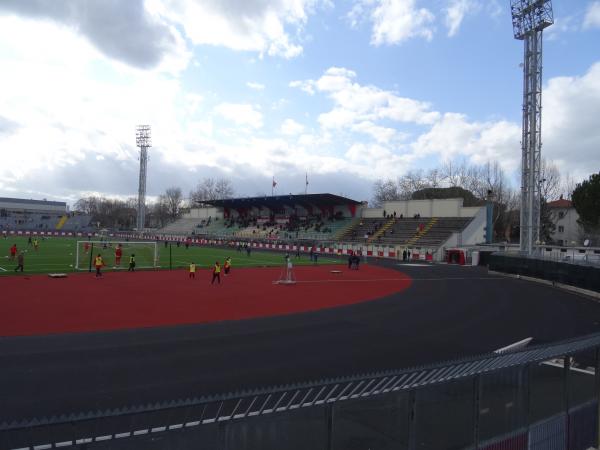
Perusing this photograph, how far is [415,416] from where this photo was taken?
4477mm

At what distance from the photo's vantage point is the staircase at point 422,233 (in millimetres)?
58388

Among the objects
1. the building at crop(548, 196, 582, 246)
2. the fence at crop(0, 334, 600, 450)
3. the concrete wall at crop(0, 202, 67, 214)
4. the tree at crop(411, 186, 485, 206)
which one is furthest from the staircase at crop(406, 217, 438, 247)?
the concrete wall at crop(0, 202, 67, 214)

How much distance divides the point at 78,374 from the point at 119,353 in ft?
5.91

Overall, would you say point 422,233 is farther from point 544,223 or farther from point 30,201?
point 30,201

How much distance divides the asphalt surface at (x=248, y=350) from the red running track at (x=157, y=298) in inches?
57.3

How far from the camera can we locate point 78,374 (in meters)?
10.2

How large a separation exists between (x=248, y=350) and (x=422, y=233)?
5043cm

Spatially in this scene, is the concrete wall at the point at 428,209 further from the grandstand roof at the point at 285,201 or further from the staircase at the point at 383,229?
the grandstand roof at the point at 285,201

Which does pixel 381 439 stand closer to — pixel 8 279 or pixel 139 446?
pixel 139 446

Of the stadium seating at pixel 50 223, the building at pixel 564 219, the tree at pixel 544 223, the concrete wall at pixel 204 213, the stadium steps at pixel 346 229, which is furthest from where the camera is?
the stadium seating at pixel 50 223

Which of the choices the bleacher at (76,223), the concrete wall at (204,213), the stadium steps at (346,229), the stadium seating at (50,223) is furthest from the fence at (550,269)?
the bleacher at (76,223)

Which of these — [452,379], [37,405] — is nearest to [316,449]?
[452,379]

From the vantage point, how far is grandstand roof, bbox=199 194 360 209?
7419 centimetres

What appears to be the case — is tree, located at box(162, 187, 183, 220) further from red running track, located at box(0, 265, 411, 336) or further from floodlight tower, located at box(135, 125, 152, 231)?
red running track, located at box(0, 265, 411, 336)
